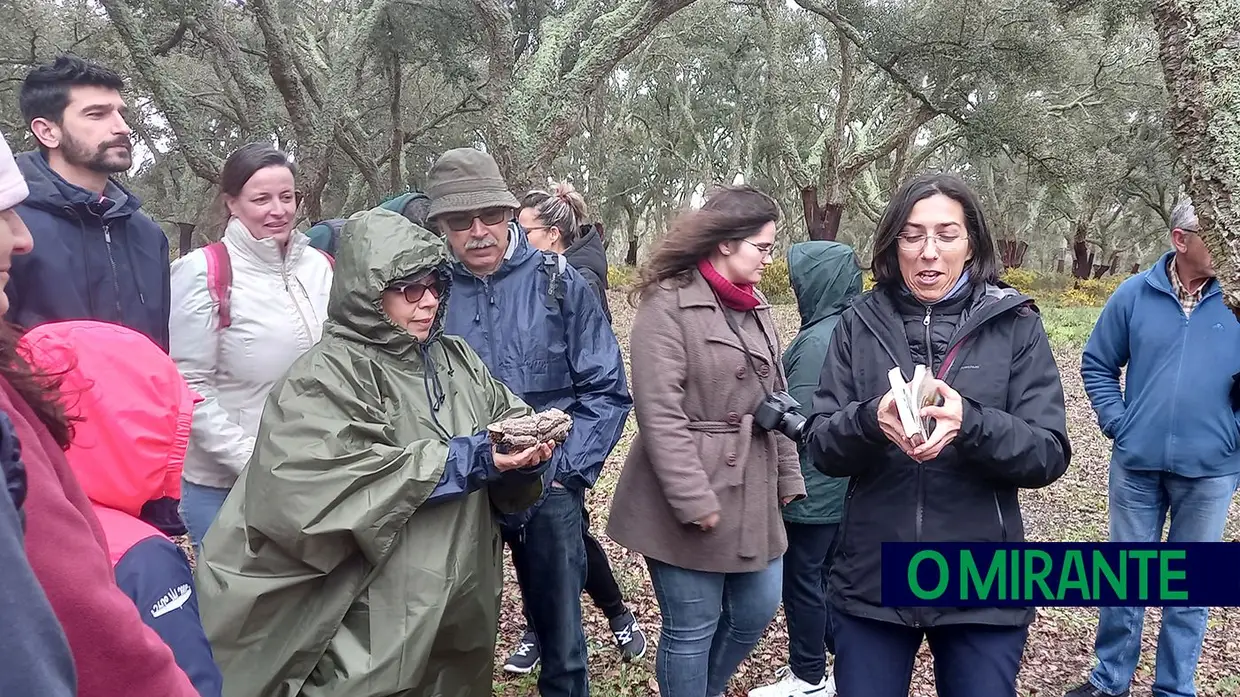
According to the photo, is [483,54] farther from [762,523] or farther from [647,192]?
[647,192]

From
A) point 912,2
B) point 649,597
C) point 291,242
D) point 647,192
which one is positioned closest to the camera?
point 291,242

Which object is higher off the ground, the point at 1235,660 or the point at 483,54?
the point at 483,54

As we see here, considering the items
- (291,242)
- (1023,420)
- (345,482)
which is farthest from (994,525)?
(291,242)

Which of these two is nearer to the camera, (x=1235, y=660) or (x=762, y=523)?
(x=762, y=523)

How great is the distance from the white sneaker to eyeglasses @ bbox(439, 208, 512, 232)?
240cm

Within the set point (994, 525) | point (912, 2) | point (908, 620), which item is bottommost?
point (908, 620)

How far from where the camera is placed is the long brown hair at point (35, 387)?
128 centimetres

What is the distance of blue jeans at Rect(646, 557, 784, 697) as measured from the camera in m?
2.90

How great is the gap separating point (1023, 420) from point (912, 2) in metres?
13.5

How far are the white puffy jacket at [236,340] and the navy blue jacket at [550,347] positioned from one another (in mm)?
618

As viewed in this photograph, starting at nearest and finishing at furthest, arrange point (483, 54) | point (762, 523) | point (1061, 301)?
point (762, 523) < point (483, 54) < point (1061, 301)

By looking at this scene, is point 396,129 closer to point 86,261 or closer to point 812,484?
point 86,261

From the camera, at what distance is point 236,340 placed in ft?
9.93

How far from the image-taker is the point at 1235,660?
4141mm
